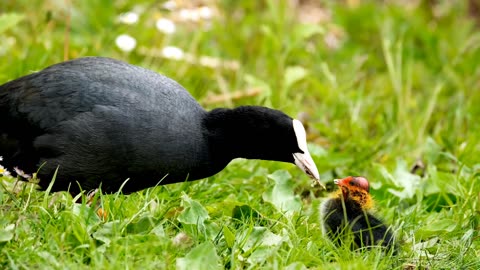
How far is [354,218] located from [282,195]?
57 centimetres

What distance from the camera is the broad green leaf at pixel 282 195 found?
184 inches

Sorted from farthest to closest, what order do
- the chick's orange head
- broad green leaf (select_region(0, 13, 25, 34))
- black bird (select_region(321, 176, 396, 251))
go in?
broad green leaf (select_region(0, 13, 25, 34))
the chick's orange head
black bird (select_region(321, 176, 396, 251))

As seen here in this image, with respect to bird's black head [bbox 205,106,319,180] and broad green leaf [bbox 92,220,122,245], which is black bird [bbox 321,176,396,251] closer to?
bird's black head [bbox 205,106,319,180]

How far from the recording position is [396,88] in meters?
6.84

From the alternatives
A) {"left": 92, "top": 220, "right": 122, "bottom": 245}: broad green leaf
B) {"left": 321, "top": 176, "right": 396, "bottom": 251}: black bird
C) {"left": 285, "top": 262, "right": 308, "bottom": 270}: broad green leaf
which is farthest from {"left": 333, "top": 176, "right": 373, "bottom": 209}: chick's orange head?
{"left": 92, "top": 220, "right": 122, "bottom": 245}: broad green leaf

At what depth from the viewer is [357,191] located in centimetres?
435

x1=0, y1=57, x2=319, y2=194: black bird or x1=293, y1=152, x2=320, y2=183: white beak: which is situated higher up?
x1=0, y1=57, x2=319, y2=194: black bird

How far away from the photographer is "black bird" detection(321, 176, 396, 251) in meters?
4.21

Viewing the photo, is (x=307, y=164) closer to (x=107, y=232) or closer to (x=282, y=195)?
(x=282, y=195)

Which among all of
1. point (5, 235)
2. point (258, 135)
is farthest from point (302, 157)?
point (5, 235)

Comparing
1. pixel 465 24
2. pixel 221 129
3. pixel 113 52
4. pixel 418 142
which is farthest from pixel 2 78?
pixel 465 24

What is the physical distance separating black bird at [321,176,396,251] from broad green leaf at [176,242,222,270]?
747 millimetres

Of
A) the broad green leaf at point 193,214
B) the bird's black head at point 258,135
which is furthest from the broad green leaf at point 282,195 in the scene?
the broad green leaf at point 193,214

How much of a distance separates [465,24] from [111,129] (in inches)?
201
